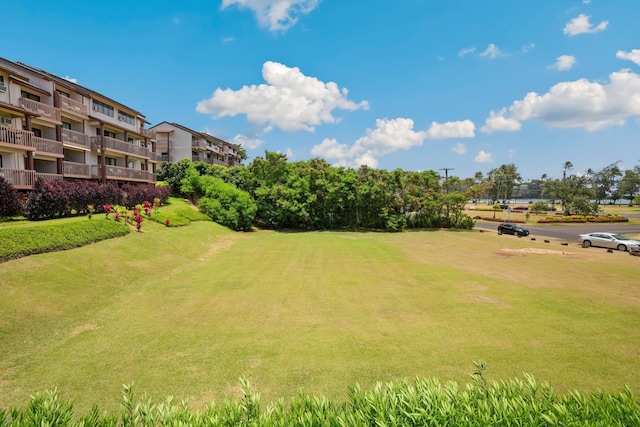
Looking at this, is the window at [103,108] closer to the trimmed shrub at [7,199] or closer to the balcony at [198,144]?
the trimmed shrub at [7,199]

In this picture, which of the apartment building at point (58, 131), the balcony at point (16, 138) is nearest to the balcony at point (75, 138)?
the apartment building at point (58, 131)

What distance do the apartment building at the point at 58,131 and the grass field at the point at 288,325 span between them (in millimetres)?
11521

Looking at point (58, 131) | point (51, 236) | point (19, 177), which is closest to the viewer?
point (51, 236)

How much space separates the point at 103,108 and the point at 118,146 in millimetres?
4288

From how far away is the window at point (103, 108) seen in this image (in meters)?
30.2

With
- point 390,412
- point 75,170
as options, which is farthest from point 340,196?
point 390,412

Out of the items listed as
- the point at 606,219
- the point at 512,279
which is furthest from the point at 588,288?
the point at 606,219

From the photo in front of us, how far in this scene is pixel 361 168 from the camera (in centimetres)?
3581

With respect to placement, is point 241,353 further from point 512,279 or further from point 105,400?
point 512,279

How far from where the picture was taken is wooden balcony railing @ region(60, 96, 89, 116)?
83.0ft

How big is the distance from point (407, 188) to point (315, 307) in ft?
92.8

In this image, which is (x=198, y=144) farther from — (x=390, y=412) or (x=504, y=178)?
(x=504, y=178)

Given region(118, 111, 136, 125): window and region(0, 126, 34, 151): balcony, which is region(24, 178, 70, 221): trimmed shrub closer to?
region(0, 126, 34, 151): balcony

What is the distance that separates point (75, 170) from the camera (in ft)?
85.6
